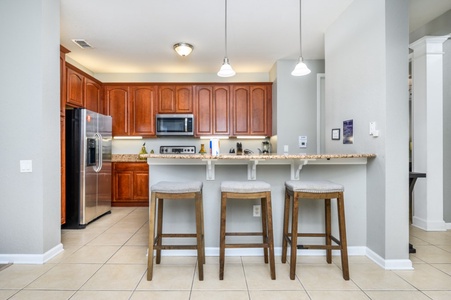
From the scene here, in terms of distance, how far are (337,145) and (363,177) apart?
0.60m

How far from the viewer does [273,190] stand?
2477 millimetres

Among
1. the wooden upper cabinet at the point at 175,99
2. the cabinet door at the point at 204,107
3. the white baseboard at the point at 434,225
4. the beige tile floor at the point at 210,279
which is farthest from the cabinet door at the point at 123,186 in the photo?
the white baseboard at the point at 434,225

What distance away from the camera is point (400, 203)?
2154 mm

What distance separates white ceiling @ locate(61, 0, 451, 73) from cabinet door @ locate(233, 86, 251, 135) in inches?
21.1

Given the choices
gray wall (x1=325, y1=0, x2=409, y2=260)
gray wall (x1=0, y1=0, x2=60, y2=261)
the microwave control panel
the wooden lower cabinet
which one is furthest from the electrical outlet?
the wooden lower cabinet

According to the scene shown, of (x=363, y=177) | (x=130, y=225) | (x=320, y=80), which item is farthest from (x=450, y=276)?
(x=130, y=225)

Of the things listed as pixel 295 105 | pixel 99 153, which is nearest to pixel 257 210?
pixel 295 105

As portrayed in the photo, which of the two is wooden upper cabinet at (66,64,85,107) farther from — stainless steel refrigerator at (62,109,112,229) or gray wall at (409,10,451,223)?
gray wall at (409,10,451,223)

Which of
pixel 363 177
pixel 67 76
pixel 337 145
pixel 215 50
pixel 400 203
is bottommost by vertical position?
pixel 400 203

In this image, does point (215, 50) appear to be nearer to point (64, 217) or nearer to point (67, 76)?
point (67, 76)

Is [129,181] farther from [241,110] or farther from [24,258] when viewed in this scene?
[241,110]

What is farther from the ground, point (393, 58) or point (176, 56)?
point (176, 56)

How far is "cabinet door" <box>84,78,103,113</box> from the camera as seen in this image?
404cm

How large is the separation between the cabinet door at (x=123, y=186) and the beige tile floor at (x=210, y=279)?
6.60ft
